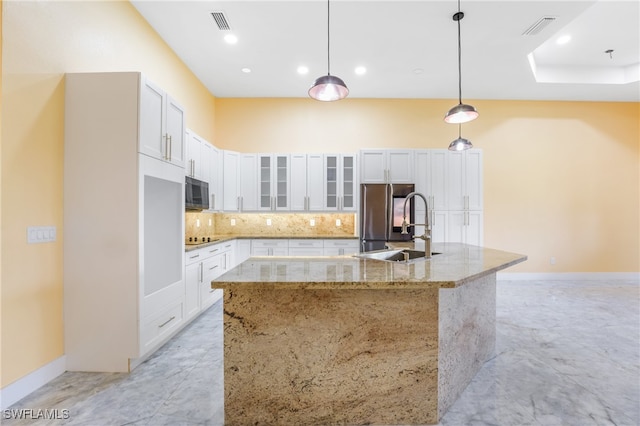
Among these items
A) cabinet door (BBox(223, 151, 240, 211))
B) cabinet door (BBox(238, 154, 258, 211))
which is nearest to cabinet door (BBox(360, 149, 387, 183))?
cabinet door (BBox(238, 154, 258, 211))

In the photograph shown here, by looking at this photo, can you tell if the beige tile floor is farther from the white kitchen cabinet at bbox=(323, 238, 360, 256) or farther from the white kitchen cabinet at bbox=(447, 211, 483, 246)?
the white kitchen cabinet at bbox=(323, 238, 360, 256)

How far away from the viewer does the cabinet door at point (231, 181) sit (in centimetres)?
485

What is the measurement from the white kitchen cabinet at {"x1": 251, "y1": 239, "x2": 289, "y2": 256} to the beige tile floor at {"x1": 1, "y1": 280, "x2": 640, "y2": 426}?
61.6 inches

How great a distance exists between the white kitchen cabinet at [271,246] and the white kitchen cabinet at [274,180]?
60 centimetres

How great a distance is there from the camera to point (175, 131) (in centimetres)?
287

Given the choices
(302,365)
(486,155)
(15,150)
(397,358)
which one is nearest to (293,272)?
(302,365)

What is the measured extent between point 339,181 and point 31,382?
4.14 meters

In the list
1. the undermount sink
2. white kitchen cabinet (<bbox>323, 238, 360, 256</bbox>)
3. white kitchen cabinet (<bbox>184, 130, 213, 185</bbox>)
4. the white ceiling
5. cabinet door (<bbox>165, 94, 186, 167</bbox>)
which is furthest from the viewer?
white kitchen cabinet (<bbox>323, 238, 360, 256</bbox>)

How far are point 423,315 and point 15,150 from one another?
9.28 feet

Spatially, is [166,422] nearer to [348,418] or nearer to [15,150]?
[348,418]

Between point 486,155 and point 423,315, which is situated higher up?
point 486,155

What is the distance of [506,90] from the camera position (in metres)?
5.08

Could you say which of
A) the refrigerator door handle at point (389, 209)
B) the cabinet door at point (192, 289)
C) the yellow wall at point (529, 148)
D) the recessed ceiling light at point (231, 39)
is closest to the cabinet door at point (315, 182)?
the yellow wall at point (529, 148)

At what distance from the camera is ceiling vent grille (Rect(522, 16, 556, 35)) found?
3.26 meters
